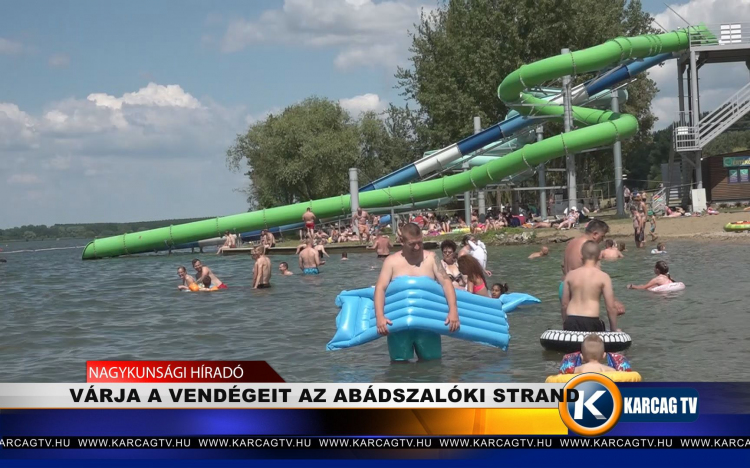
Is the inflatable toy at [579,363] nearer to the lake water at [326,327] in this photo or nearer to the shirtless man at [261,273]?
the lake water at [326,327]

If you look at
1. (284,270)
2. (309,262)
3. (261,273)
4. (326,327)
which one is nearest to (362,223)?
(309,262)

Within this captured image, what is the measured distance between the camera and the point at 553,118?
114ft

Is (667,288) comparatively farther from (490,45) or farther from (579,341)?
(490,45)

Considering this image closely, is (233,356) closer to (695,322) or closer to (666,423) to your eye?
(695,322)

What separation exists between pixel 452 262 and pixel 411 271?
5.49 m

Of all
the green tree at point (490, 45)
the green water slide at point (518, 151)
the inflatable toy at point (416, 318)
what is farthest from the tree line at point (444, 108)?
the inflatable toy at point (416, 318)

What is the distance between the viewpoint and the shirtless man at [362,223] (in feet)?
110

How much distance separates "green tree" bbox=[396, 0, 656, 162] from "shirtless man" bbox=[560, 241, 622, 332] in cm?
3396

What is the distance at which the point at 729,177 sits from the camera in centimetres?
3416

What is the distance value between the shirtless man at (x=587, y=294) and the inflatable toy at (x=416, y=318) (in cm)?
95

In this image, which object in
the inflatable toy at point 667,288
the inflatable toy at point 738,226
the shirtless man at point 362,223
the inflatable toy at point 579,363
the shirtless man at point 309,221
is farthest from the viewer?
the shirtless man at point 309,221

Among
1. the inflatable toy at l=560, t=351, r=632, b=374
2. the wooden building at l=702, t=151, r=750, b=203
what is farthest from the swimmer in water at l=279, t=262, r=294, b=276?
the wooden building at l=702, t=151, r=750, b=203

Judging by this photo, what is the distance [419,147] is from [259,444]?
167 feet

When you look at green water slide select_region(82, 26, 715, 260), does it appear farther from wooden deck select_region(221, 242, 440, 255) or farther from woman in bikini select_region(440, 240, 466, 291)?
woman in bikini select_region(440, 240, 466, 291)
